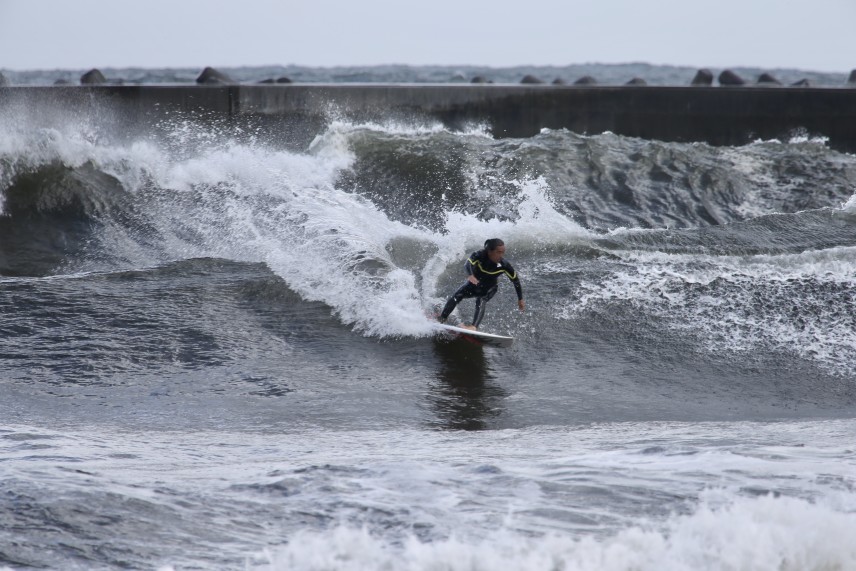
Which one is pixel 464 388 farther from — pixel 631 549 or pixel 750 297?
pixel 750 297

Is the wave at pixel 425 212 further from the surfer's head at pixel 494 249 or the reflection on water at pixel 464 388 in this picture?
the surfer's head at pixel 494 249

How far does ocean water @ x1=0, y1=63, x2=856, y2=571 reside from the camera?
181 inches

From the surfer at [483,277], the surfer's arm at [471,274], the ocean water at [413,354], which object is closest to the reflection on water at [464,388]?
the ocean water at [413,354]

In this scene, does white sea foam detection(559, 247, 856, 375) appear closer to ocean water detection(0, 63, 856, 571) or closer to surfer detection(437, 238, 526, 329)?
ocean water detection(0, 63, 856, 571)

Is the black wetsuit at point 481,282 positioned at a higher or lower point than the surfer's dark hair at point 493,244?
lower

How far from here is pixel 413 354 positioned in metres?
9.19

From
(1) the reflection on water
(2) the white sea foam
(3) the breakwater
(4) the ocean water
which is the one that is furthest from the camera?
(3) the breakwater

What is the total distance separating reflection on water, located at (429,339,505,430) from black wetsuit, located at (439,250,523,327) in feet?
1.33

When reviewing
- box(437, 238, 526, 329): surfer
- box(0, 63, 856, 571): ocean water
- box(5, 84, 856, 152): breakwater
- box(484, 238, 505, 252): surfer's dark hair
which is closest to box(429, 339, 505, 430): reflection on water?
box(0, 63, 856, 571): ocean water

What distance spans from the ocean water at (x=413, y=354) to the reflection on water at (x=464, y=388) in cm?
4

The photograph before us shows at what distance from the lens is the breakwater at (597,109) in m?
17.3

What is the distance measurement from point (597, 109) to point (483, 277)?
11074 millimetres

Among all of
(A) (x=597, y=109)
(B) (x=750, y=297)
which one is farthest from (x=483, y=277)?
(A) (x=597, y=109)

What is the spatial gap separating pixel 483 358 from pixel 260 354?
7.84ft
